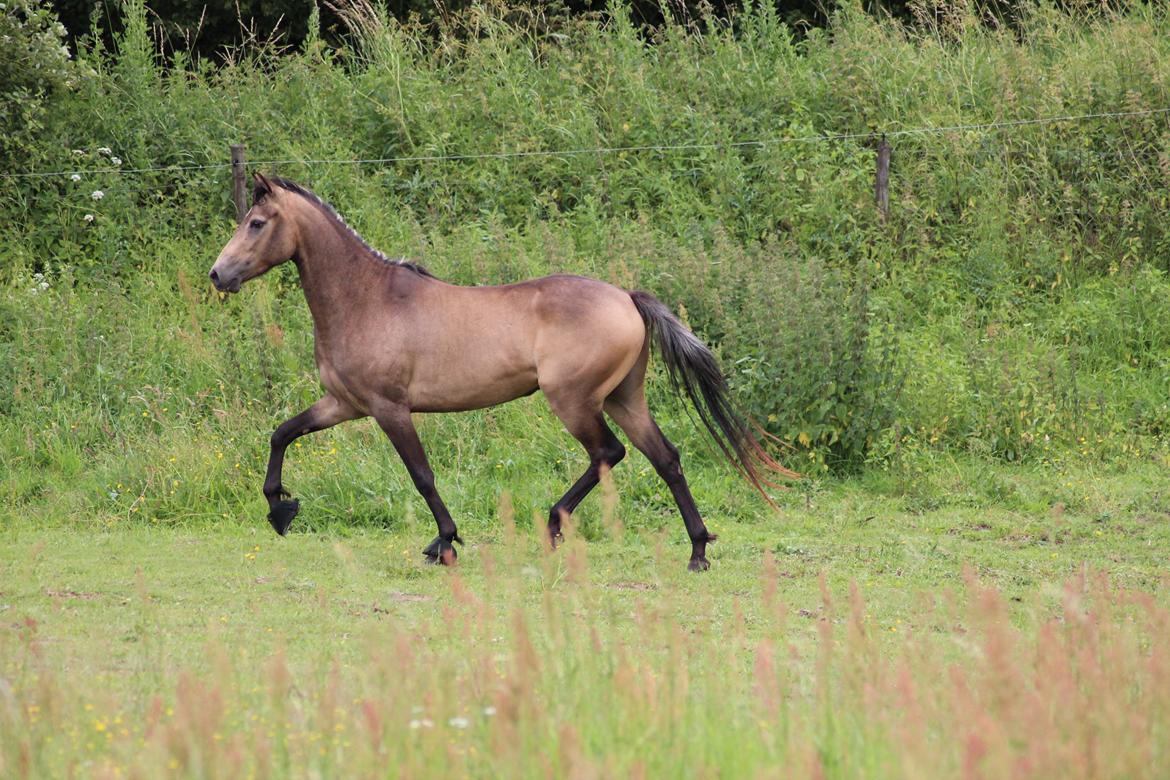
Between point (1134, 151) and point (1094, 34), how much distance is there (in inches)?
104

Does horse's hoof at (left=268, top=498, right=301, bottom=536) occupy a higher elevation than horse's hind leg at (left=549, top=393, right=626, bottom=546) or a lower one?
lower

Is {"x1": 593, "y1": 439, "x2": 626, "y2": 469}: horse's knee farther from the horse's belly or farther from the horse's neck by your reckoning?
the horse's neck

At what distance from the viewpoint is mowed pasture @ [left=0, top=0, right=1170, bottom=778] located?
3.81 meters

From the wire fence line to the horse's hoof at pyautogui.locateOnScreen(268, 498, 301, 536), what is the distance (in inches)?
242

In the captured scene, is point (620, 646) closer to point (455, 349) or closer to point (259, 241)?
point (455, 349)

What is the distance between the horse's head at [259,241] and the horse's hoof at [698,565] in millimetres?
2910

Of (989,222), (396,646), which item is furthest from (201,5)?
(396,646)

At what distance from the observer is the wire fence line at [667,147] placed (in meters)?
13.8

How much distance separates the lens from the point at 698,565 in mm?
7789

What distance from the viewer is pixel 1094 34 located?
1582cm

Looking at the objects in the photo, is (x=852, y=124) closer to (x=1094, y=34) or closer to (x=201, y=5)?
(x=1094, y=34)

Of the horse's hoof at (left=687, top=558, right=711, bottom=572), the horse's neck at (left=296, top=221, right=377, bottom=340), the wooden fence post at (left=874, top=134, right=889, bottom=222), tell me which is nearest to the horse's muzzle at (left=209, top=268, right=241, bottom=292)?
the horse's neck at (left=296, top=221, right=377, bottom=340)

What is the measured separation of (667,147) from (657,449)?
7.04 metres

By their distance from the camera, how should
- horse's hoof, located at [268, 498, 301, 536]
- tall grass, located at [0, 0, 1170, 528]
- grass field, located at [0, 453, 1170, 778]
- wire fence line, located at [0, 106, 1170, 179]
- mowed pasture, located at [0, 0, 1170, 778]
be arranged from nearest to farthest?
grass field, located at [0, 453, 1170, 778]
mowed pasture, located at [0, 0, 1170, 778]
horse's hoof, located at [268, 498, 301, 536]
tall grass, located at [0, 0, 1170, 528]
wire fence line, located at [0, 106, 1170, 179]
